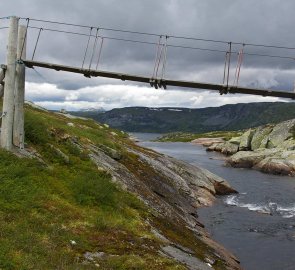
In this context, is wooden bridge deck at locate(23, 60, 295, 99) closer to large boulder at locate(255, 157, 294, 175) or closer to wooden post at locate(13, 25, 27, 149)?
wooden post at locate(13, 25, 27, 149)

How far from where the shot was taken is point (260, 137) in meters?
110

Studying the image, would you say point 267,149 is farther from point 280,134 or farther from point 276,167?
point 276,167

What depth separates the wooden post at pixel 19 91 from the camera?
2544 cm

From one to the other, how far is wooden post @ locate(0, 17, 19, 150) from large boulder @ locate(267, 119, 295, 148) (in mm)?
84800

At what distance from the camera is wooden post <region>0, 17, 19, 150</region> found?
24.8 meters

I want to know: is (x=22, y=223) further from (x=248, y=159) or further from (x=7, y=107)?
(x=248, y=159)

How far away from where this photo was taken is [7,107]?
82.3 feet

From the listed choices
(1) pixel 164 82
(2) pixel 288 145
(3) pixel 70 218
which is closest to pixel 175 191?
(1) pixel 164 82

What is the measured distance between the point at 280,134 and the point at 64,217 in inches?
3658

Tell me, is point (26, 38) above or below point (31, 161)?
above

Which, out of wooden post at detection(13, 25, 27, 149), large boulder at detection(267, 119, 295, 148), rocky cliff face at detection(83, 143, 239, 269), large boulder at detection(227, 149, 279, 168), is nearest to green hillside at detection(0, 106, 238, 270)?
rocky cliff face at detection(83, 143, 239, 269)

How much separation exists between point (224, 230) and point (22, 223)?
20.3 metres

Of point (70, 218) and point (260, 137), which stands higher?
point (260, 137)

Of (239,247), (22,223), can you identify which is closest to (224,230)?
(239,247)
